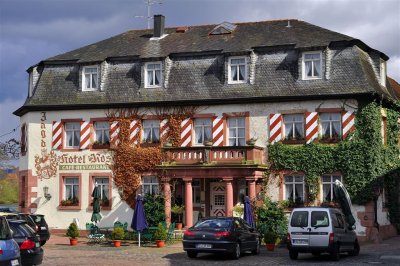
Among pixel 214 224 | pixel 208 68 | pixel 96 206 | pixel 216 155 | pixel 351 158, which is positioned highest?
pixel 208 68

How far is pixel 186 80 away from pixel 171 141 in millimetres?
3330

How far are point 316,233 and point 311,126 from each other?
37.5 ft

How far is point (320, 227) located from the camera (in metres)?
23.3

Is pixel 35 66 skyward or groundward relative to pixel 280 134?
skyward

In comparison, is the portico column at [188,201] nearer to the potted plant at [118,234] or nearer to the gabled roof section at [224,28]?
the potted plant at [118,234]

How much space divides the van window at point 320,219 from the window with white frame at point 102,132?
16624 mm

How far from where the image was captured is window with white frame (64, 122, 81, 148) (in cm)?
3803

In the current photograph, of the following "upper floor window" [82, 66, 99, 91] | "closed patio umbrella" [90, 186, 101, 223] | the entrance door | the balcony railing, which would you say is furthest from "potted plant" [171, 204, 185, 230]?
"upper floor window" [82, 66, 99, 91]

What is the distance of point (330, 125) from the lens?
33.8 meters

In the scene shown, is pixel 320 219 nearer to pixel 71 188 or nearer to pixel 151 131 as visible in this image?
pixel 151 131

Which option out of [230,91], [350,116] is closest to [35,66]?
[230,91]

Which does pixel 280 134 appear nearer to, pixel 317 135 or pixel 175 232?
pixel 317 135

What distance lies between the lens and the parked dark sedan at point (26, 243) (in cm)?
1945

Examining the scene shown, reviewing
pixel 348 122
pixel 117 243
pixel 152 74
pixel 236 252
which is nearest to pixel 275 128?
pixel 348 122
